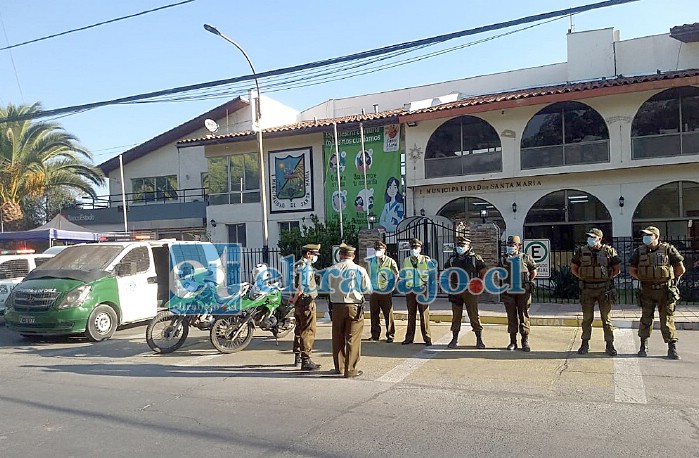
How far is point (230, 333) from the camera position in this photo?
30.1 ft

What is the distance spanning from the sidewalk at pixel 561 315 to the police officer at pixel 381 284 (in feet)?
8.30

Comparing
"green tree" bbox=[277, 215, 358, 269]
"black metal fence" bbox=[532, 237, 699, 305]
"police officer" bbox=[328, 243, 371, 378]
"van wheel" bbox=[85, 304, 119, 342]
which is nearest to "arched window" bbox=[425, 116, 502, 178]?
"green tree" bbox=[277, 215, 358, 269]

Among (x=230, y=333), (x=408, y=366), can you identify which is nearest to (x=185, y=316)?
(x=230, y=333)

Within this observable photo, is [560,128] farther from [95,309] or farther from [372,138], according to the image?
[95,309]

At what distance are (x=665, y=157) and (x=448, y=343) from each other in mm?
11267

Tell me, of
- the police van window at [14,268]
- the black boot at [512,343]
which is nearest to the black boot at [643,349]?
the black boot at [512,343]

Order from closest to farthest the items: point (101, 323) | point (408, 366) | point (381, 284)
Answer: point (408, 366) < point (381, 284) < point (101, 323)

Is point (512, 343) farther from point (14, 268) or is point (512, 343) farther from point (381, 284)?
point (14, 268)

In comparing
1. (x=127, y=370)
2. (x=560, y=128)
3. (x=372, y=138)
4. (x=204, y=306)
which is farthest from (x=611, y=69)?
(x=127, y=370)

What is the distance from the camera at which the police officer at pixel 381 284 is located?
384 inches

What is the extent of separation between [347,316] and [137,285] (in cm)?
551

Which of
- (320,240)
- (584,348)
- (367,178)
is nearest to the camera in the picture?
(584,348)

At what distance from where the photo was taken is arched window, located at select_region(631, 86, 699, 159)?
17.0 meters

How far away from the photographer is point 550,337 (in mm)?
10086
